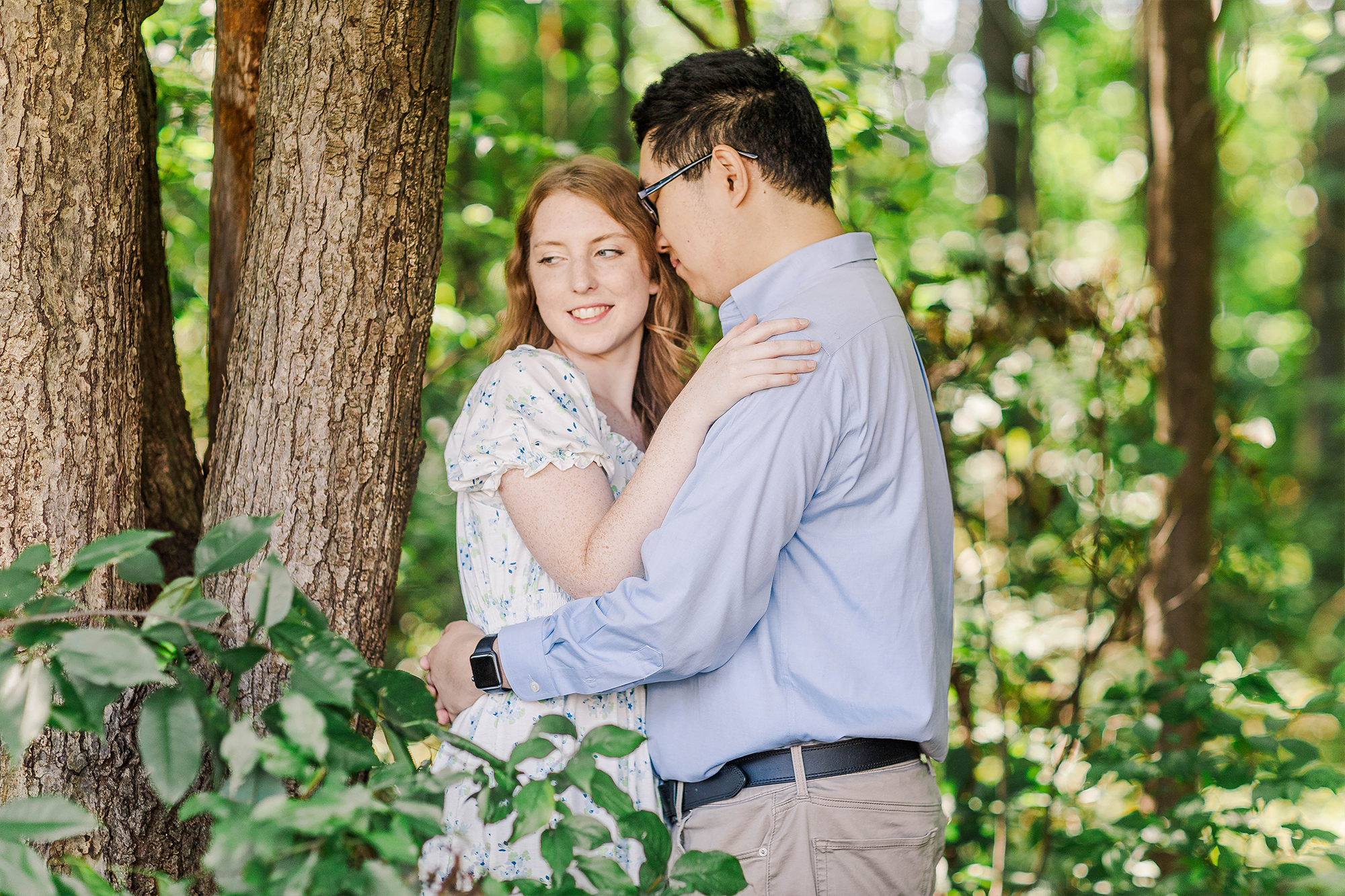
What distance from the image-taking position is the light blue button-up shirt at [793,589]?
69.4 inches

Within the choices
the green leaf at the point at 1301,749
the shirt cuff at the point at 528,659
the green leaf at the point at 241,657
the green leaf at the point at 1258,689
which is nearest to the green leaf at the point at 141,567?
the green leaf at the point at 241,657

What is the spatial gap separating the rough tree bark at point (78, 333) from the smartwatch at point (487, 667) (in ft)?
2.19

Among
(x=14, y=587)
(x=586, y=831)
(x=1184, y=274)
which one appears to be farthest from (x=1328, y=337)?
(x=14, y=587)

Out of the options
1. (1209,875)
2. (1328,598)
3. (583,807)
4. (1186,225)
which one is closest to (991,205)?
(1186,225)

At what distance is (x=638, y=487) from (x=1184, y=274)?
147 inches

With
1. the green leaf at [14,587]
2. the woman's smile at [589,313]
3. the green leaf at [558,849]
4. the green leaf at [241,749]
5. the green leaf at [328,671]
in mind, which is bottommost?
the green leaf at [558,849]

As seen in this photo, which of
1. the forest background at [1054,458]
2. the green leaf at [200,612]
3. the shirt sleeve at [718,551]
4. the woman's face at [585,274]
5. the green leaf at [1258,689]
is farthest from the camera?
the forest background at [1054,458]

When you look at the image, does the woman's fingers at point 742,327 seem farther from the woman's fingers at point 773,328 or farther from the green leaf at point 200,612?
the green leaf at point 200,612

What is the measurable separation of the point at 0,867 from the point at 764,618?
1.23m

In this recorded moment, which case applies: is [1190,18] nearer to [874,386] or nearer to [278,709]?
[874,386]

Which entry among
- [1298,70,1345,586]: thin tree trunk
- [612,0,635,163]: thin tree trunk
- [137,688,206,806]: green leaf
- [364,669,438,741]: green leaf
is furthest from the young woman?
[1298,70,1345,586]: thin tree trunk

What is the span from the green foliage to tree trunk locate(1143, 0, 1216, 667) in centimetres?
372

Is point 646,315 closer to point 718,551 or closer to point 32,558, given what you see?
point 718,551

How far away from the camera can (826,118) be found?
3203 mm
